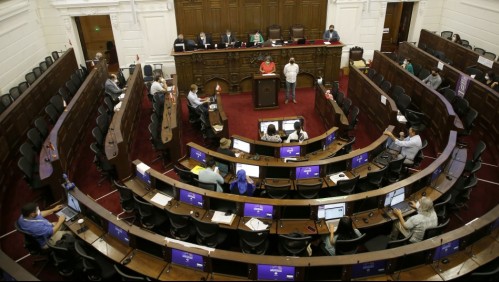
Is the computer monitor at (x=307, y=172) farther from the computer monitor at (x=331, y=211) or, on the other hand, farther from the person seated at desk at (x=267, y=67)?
the person seated at desk at (x=267, y=67)

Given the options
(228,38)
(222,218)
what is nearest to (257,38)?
(228,38)

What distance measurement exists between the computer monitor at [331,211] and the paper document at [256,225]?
902 mm

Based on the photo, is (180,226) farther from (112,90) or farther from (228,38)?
(228,38)

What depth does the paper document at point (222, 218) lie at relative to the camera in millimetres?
6183

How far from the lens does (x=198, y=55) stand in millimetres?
12172

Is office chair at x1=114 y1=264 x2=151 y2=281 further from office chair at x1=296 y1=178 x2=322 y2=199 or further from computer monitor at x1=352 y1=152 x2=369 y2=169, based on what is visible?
computer monitor at x1=352 y1=152 x2=369 y2=169

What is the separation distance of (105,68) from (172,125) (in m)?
5.89

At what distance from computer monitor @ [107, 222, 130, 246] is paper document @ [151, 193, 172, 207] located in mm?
1055

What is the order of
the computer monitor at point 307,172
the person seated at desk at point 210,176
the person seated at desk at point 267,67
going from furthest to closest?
the person seated at desk at point 267,67 < the computer monitor at point 307,172 < the person seated at desk at point 210,176

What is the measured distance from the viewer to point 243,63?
12609 mm

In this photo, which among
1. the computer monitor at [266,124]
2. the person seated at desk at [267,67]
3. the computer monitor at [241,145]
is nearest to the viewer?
the computer monitor at [241,145]

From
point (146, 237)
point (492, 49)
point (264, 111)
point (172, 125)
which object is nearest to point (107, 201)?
point (172, 125)

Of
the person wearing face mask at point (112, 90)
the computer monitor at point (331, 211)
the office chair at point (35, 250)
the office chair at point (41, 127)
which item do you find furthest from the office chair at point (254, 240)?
the person wearing face mask at point (112, 90)

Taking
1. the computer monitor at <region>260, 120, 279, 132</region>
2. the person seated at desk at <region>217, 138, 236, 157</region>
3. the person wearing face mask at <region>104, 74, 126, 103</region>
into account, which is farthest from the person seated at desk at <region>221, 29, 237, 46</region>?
the person seated at desk at <region>217, 138, 236, 157</region>
